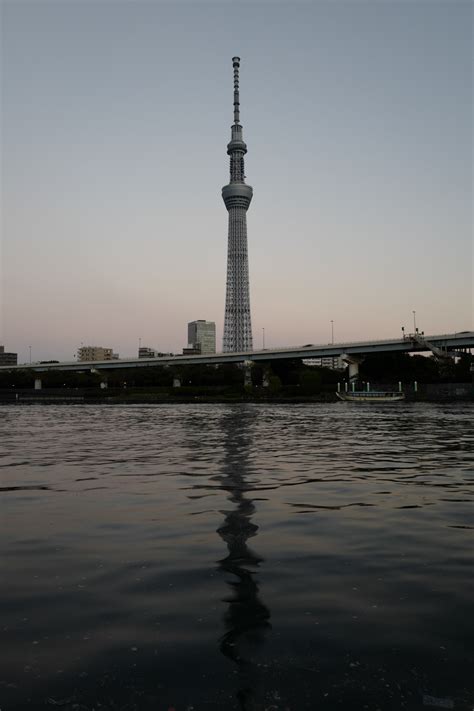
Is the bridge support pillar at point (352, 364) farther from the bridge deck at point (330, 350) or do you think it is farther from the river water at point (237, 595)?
the river water at point (237, 595)

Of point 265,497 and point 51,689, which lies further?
point 265,497

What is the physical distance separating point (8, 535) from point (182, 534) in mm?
3702

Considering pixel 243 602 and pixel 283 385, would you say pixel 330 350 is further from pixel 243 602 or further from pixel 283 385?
pixel 243 602

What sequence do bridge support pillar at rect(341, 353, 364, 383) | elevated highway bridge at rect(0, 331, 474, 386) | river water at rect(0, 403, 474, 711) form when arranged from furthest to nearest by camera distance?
1. bridge support pillar at rect(341, 353, 364, 383)
2. elevated highway bridge at rect(0, 331, 474, 386)
3. river water at rect(0, 403, 474, 711)

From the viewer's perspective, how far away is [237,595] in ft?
26.5

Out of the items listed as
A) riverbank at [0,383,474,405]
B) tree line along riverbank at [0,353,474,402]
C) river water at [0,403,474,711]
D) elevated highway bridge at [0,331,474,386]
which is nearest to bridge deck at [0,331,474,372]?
elevated highway bridge at [0,331,474,386]

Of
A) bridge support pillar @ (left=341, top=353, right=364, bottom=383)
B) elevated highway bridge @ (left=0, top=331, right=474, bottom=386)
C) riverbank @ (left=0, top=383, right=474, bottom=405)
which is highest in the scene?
elevated highway bridge @ (left=0, top=331, right=474, bottom=386)

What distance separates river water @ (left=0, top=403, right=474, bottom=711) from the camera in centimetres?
557

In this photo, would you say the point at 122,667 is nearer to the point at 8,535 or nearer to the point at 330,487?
the point at 8,535

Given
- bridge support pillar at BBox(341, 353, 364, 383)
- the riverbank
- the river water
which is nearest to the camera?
the river water

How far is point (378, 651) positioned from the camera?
626 centimetres

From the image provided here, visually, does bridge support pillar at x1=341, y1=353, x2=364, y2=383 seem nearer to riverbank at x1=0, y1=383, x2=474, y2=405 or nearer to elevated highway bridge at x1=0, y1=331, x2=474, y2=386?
elevated highway bridge at x1=0, y1=331, x2=474, y2=386

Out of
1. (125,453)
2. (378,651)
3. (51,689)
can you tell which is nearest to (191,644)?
(51,689)

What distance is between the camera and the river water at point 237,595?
5.57 meters
